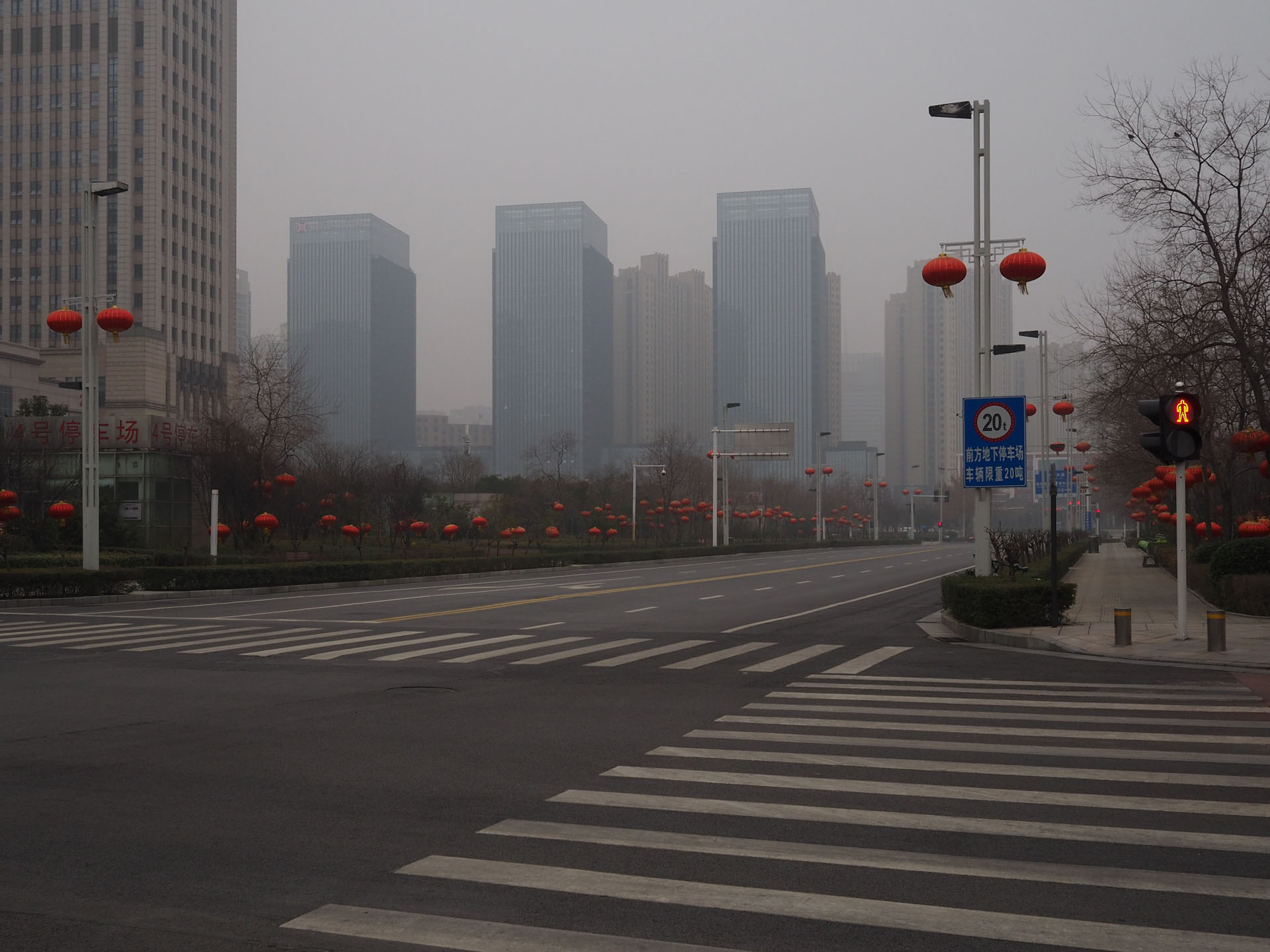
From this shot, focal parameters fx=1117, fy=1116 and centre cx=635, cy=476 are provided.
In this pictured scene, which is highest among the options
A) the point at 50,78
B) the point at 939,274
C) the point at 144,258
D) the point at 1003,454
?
the point at 50,78

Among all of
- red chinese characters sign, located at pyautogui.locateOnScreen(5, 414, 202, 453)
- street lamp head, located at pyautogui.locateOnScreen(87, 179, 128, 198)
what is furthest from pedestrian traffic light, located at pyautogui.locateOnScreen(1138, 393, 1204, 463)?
red chinese characters sign, located at pyautogui.locateOnScreen(5, 414, 202, 453)

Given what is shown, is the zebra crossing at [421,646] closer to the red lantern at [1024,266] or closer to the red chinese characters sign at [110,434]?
the red lantern at [1024,266]

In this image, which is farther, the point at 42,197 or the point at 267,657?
the point at 42,197

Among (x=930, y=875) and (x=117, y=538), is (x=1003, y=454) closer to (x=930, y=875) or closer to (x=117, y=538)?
(x=930, y=875)

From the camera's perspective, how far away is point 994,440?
742 inches

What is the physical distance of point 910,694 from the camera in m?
11.5

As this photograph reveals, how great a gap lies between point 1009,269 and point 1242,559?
8.12 metres

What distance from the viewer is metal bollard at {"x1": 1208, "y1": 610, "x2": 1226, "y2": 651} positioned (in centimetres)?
1416

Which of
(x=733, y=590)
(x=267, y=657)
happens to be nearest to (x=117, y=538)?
(x=733, y=590)

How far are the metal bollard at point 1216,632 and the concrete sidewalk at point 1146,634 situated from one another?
16 cm

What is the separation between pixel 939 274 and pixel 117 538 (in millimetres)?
36477

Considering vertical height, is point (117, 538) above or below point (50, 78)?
below

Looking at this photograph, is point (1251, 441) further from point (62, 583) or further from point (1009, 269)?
point (62, 583)

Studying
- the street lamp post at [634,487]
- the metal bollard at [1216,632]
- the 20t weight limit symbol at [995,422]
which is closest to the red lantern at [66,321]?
the 20t weight limit symbol at [995,422]
